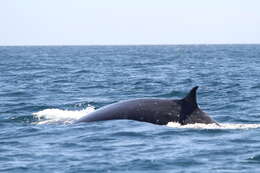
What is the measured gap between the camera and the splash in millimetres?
15823

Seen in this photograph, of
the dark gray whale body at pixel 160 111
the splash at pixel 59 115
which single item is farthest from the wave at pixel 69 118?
the dark gray whale body at pixel 160 111

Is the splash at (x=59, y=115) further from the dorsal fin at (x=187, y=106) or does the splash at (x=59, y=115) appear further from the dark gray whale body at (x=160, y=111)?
the dorsal fin at (x=187, y=106)

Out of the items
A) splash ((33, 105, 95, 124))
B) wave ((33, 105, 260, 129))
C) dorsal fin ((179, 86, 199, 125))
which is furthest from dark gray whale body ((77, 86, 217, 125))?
splash ((33, 105, 95, 124))

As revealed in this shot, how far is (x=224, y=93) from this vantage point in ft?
78.9

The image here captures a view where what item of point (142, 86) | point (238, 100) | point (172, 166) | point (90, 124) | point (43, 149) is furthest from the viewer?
point (142, 86)

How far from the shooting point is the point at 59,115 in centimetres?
1727

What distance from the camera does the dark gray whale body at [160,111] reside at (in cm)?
1337

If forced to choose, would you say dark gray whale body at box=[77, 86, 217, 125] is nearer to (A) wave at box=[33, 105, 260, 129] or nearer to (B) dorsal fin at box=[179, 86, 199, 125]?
(B) dorsal fin at box=[179, 86, 199, 125]

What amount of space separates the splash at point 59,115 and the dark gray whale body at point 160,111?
Answer: 5.44ft

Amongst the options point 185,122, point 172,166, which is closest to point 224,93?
point 185,122

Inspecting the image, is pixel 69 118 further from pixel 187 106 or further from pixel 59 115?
pixel 187 106

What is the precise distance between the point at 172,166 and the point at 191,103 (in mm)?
3605

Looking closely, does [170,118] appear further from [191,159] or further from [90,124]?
[191,159]

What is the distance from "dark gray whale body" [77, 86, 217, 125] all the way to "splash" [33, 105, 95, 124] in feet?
5.44
